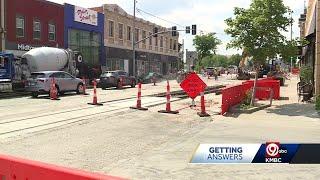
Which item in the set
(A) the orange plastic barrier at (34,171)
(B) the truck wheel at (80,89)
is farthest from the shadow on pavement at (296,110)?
(B) the truck wheel at (80,89)

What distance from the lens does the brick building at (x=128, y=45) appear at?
57.8 metres

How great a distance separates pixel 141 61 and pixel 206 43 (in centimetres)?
4642

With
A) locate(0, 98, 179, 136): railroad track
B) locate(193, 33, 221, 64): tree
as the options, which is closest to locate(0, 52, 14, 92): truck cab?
locate(0, 98, 179, 136): railroad track

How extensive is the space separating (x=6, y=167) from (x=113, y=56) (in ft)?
178

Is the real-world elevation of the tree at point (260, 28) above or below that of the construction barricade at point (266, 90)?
above

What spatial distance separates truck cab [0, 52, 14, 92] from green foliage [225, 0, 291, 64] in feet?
51.6

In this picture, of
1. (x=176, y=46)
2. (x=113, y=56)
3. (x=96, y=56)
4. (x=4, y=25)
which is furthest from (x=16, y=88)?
(x=176, y=46)

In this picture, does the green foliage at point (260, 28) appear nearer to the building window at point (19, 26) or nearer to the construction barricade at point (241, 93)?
the construction barricade at point (241, 93)

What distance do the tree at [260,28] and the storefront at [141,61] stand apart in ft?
124

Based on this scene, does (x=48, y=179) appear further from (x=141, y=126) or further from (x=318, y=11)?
(x=318, y=11)

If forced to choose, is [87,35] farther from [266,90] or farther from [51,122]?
[51,122]

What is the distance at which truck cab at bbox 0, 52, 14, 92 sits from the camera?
30.0m

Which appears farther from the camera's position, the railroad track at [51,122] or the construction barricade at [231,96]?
the construction barricade at [231,96]

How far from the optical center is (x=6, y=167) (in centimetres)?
469
